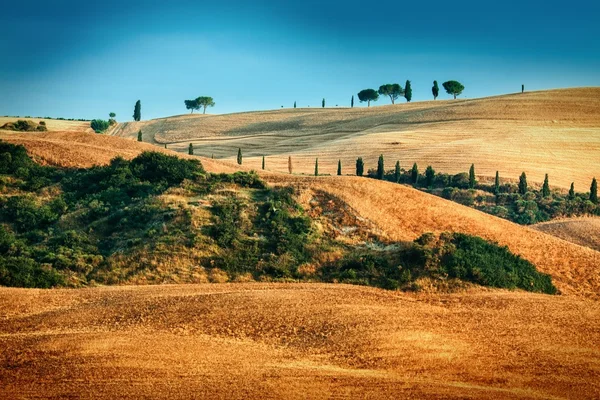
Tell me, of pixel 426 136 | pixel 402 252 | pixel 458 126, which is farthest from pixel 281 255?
pixel 458 126

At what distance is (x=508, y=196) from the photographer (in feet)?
201

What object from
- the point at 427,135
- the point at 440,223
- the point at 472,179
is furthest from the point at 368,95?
the point at 440,223

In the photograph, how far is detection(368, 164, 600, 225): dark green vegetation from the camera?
56750 millimetres

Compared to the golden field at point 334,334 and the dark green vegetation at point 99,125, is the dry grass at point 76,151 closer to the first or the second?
the golden field at point 334,334

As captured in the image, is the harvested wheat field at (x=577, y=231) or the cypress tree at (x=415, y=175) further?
the cypress tree at (x=415, y=175)

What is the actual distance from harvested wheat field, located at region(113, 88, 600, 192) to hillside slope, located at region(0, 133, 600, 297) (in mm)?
36638

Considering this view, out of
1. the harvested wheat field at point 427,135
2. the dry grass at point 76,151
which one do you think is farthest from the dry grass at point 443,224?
the harvested wheat field at point 427,135

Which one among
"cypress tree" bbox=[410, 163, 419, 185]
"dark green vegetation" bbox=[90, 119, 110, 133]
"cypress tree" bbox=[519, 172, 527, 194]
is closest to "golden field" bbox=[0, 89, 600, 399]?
"cypress tree" bbox=[519, 172, 527, 194]

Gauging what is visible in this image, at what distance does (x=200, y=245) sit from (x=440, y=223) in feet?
40.0

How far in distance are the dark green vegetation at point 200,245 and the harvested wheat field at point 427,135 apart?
41344 millimetres

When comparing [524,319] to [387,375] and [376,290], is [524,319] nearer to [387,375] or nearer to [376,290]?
[376,290]

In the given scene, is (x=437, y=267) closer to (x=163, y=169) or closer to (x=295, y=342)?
(x=295, y=342)

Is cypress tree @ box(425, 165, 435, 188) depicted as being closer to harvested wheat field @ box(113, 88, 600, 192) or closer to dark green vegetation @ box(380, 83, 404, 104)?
harvested wheat field @ box(113, 88, 600, 192)

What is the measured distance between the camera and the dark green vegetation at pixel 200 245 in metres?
25.4
